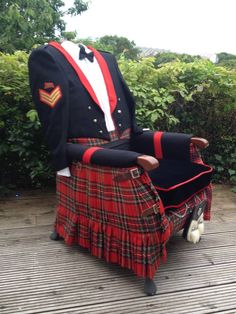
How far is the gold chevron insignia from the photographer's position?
1881mm

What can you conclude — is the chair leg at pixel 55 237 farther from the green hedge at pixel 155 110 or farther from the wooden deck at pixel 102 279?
the green hedge at pixel 155 110

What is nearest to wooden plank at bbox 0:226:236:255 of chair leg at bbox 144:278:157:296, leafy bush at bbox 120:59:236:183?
chair leg at bbox 144:278:157:296

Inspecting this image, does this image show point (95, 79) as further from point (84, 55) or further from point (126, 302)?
point (126, 302)

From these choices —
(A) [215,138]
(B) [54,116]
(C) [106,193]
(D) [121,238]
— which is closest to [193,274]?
(D) [121,238]

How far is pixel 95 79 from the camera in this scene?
2.13 m

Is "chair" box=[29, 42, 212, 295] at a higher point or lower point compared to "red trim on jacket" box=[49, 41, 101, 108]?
lower

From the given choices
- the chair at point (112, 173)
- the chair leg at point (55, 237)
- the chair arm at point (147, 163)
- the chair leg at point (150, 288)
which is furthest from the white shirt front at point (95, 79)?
the chair leg at point (150, 288)

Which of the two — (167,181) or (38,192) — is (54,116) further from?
(38,192)

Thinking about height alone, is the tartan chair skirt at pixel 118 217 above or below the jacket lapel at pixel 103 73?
below

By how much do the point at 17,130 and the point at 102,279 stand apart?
1.43 metres

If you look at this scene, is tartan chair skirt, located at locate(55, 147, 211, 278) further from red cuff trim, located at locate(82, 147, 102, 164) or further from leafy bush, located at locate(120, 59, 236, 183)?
leafy bush, located at locate(120, 59, 236, 183)

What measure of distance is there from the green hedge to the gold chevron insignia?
674 millimetres

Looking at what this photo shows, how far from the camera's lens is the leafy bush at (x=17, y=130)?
8.64 ft

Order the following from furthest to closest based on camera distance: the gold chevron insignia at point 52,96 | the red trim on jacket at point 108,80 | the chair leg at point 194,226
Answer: the red trim on jacket at point 108,80 → the chair leg at point 194,226 → the gold chevron insignia at point 52,96
